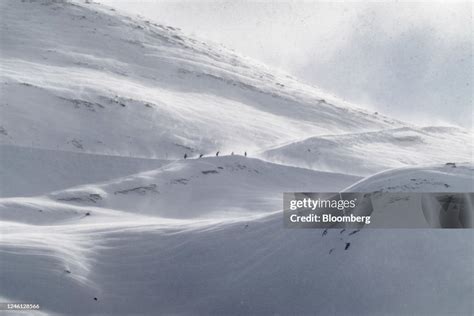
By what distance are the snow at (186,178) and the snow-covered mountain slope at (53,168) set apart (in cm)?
10

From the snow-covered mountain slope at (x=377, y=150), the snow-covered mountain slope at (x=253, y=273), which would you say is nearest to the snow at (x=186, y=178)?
the snow-covered mountain slope at (x=253, y=273)

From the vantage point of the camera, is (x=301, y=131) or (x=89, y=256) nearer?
(x=89, y=256)

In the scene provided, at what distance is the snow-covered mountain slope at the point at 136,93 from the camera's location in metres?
36.6

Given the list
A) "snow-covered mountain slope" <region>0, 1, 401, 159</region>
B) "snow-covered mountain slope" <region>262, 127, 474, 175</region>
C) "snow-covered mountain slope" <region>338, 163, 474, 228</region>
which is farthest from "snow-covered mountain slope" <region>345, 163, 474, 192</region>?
"snow-covered mountain slope" <region>0, 1, 401, 159</region>

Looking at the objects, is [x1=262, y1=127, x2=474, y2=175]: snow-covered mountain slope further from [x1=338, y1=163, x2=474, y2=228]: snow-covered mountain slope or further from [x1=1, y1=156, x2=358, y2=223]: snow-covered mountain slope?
[x1=338, y1=163, x2=474, y2=228]: snow-covered mountain slope

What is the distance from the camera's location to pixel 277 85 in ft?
185

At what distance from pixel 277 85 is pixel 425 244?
133ft

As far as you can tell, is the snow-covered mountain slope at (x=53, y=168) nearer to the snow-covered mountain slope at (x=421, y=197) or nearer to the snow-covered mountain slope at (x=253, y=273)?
the snow-covered mountain slope at (x=253, y=273)

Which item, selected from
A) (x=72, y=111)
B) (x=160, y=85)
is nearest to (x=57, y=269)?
(x=72, y=111)

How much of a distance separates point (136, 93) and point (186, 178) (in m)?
13.7

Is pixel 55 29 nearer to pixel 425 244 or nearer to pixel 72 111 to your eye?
pixel 72 111

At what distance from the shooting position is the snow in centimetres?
1647

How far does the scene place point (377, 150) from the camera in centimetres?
4156

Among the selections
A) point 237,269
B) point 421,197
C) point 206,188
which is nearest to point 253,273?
point 237,269
